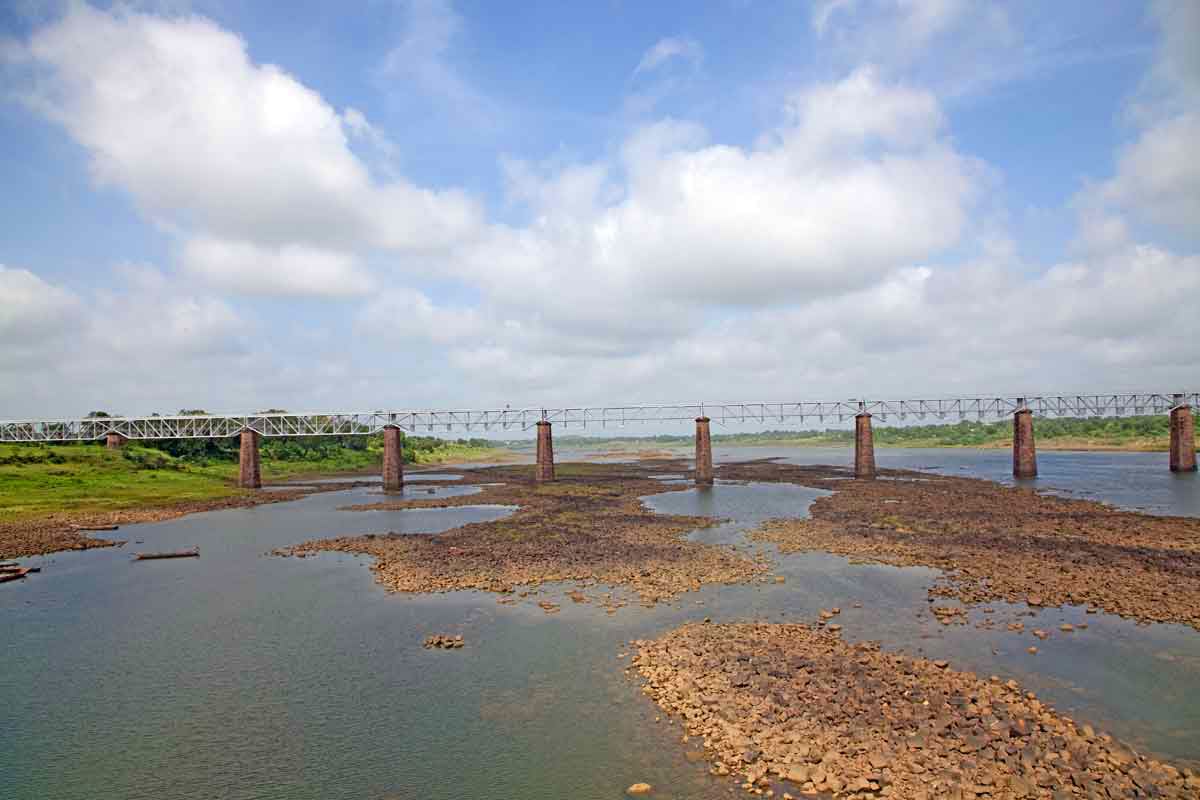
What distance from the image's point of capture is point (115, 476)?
270ft

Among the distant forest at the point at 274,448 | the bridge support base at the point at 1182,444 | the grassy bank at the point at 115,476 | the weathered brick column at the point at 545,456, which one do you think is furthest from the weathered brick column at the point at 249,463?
the bridge support base at the point at 1182,444

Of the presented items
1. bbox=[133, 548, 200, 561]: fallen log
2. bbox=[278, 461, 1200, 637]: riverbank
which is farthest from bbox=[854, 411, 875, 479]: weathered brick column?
bbox=[133, 548, 200, 561]: fallen log

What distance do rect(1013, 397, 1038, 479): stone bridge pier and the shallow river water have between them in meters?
69.9

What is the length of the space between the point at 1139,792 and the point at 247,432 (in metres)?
101

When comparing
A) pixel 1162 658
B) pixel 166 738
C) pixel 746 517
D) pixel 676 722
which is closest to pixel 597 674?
pixel 676 722

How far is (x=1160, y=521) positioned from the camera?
46031 millimetres

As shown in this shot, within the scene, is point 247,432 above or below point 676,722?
above

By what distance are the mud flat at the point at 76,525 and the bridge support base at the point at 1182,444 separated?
124 metres

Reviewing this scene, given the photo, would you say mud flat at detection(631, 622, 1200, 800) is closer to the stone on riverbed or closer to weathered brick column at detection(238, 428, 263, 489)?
the stone on riverbed

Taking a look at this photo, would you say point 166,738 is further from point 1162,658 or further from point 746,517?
point 746,517

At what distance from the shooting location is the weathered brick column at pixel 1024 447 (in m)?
89.4

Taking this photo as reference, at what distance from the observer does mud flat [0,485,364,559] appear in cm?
4488

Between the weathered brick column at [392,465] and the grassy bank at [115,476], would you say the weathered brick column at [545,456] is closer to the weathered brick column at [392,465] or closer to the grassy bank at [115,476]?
the weathered brick column at [392,465]

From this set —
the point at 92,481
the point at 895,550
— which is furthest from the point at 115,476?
the point at 895,550
